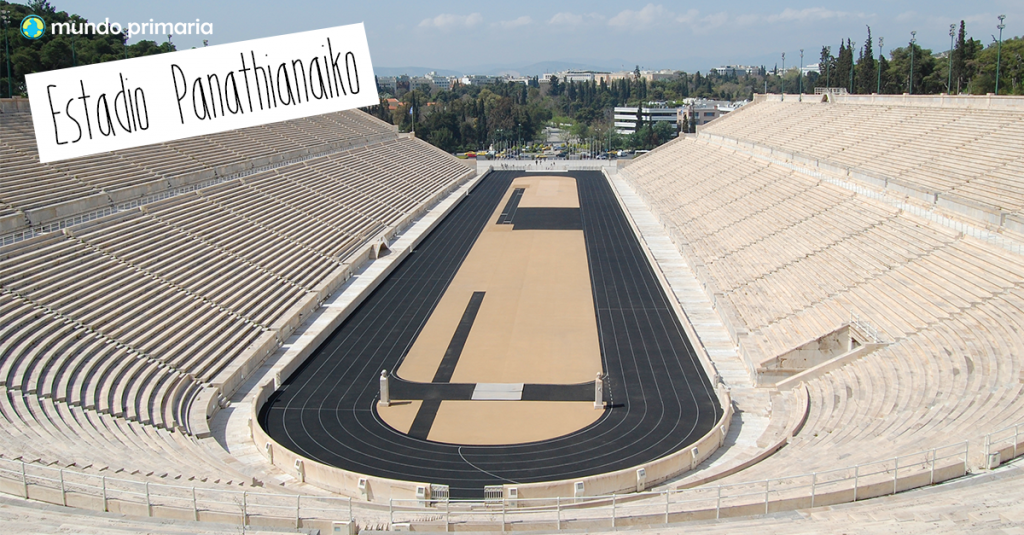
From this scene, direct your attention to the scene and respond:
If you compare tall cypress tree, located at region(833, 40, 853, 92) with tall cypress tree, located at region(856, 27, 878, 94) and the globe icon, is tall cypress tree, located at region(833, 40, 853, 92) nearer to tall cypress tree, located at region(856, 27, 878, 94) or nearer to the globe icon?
tall cypress tree, located at region(856, 27, 878, 94)

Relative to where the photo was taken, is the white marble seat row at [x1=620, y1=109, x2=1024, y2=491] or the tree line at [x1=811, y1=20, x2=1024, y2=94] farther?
the tree line at [x1=811, y1=20, x2=1024, y2=94]

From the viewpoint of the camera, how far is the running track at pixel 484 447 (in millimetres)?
13664

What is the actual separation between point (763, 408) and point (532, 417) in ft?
15.7

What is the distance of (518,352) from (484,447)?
558cm

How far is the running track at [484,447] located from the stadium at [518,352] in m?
0.08

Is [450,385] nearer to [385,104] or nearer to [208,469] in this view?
[208,469]

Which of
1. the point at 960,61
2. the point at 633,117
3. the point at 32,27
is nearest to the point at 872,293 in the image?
the point at 32,27

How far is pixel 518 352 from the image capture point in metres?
19.8

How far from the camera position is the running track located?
44.8 ft

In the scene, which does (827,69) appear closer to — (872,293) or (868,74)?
(868,74)

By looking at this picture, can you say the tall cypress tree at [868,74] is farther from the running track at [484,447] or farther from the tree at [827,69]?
the running track at [484,447]

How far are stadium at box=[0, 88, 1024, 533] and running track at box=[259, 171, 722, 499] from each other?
0.27 feet

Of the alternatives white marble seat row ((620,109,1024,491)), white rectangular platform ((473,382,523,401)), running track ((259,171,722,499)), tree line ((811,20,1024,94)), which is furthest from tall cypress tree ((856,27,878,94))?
white rectangular platform ((473,382,523,401))

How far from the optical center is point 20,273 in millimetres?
16797
